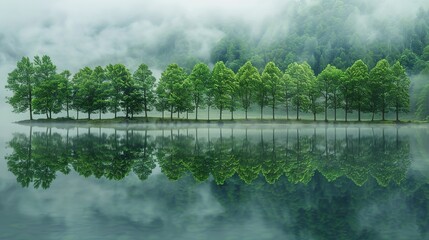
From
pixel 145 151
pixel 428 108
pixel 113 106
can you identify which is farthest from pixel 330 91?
pixel 145 151

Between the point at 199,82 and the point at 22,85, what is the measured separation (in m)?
41.8

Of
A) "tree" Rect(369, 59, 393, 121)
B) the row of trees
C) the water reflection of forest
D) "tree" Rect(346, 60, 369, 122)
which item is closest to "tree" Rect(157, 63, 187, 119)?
the row of trees

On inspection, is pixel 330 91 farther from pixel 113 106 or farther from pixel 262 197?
pixel 262 197

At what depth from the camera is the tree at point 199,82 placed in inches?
4003

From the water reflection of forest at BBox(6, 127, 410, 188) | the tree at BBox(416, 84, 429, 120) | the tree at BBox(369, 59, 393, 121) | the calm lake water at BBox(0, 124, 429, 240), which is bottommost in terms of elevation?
the calm lake water at BBox(0, 124, 429, 240)

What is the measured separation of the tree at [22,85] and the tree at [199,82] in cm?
3764

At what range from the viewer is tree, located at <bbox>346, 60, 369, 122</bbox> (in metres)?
105

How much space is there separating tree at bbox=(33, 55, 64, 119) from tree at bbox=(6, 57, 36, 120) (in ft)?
4.35

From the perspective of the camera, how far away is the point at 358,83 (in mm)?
105625

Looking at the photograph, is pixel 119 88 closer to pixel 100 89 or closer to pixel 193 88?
pixel 100 89

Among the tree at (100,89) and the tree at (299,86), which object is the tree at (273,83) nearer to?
the tree at (299,86)

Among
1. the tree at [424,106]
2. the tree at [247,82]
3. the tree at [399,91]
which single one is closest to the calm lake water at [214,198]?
the tree at [247,82]

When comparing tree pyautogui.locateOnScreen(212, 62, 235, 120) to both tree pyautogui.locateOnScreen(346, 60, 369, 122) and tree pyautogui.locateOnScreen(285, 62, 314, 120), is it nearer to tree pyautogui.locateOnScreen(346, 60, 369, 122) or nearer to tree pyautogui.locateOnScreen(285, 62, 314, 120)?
tree pyautogui.locateOnScreen(285, 62, 314, 120)

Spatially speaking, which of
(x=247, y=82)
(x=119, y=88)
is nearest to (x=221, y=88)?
(x=247, y=82)
